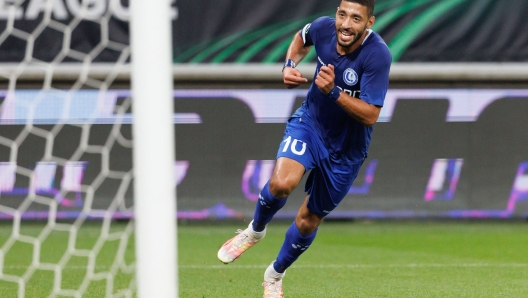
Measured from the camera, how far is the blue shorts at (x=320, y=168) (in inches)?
187

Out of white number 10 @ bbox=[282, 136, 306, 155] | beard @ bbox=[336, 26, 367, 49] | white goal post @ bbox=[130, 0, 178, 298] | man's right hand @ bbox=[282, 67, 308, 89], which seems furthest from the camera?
white number 10 @ bbox=[282, 136, 306, 155]

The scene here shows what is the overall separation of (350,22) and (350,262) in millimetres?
2812

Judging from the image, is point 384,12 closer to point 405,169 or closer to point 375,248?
point 405,169

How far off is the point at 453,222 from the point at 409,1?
2.63m

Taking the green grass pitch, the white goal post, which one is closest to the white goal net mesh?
the green grass pitch

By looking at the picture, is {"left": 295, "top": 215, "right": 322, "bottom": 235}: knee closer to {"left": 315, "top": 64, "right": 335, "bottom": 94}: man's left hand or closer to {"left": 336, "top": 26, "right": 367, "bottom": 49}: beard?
{"left": 315, "top": 64, "right": 335, "bottom": 94}: man's left hand

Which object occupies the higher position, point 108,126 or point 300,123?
point 300,123

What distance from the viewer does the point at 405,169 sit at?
31.4ft

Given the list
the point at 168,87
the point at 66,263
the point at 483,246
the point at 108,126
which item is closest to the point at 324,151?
the point at 168,87

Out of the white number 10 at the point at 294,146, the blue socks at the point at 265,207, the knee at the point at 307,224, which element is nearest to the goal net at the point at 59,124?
the blue socks at the point at 265,207

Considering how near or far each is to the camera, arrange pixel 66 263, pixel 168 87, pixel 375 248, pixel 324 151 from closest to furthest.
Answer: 1. pixel 168 87
2. pixel 324 151
3. pixel 66 263
4. pixel 375 248

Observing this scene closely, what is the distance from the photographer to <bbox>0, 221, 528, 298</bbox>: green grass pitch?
5.29 m

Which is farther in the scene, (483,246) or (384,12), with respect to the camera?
(384,12)

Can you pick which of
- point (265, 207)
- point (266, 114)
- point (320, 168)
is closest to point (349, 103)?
point (320, 168)
